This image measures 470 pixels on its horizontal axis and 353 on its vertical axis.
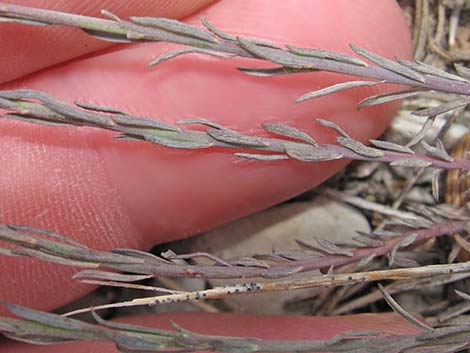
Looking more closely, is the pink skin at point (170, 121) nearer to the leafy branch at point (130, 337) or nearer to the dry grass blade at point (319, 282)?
the dry grass blade at point (319, 282)

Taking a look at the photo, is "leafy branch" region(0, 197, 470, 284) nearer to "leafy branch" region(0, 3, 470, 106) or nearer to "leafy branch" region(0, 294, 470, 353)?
"leafy branch" region(0, 294, 470, 353)

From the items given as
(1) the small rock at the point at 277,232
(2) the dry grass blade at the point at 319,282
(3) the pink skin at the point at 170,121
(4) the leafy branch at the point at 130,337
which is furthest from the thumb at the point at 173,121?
(4) the leafy branch at the point at 130,337

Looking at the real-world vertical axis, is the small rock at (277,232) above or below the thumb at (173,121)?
below

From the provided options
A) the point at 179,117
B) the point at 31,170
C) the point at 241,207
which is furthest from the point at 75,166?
the point at 241,207

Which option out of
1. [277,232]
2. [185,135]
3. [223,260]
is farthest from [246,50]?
[277,232]

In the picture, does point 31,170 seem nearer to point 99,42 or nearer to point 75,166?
point 75,166

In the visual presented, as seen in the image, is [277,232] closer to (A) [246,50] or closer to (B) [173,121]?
(B) [173,121]
